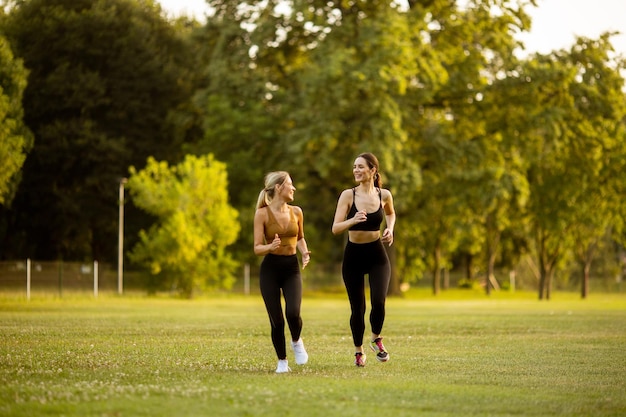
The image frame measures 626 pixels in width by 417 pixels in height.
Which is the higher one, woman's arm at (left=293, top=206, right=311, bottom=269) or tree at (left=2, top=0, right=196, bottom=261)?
tree at (left=2, top=0, right=196, bottom=261)

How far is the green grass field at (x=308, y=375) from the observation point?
944 cm

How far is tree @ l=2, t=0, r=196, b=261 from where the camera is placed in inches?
2212

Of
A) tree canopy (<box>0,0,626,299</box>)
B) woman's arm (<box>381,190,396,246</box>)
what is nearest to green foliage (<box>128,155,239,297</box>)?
tree canopy (<box>0,0,626,299</box>)

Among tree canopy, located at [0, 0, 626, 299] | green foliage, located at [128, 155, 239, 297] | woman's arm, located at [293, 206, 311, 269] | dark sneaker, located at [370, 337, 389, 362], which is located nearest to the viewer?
woman's arm, located at [293, 206, 311, 269]

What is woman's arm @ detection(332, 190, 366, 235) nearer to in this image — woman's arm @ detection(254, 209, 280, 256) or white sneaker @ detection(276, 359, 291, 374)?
woman's arm @ detection(254, 209, 280, 256)

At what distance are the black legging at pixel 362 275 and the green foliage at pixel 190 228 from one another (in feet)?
115

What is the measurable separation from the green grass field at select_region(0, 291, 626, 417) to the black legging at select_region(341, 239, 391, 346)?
2.10ft

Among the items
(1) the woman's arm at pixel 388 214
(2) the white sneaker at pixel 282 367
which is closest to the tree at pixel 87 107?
(1) the woman's arm at pixel 388 214

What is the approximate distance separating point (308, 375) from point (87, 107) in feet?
154

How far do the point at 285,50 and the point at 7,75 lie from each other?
1353cm

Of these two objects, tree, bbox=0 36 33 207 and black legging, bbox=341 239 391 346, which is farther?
tree, bbox=0 36 33 207

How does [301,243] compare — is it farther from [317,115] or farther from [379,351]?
[317,115]

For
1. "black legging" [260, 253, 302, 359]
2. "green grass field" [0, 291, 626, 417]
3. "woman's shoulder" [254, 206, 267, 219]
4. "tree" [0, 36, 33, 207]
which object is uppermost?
"tree" [0, 36, 33, 207]

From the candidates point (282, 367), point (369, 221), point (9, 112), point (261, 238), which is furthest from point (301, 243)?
point (9, 112)
